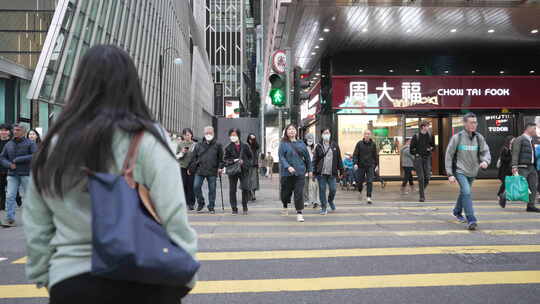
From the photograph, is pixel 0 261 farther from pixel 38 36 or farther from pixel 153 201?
pixel 38 36

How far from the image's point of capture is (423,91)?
1858cm

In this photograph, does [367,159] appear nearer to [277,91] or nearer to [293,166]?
[277,91]

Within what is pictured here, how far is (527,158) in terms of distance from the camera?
8.80m

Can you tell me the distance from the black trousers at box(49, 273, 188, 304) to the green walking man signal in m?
9.00

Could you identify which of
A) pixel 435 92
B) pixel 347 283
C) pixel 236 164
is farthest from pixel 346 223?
pixel 435 92

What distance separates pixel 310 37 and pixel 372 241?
36.8 feet

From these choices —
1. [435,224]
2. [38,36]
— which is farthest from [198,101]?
[435,224]

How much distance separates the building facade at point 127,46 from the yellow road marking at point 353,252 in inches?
114

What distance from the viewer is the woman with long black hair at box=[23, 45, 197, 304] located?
1447mm

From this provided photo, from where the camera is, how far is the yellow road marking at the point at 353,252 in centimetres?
527

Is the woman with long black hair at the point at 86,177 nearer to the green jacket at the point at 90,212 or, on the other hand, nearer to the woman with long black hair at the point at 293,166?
the green jacket at the point at 90,212

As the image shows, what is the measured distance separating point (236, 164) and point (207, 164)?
0.68m

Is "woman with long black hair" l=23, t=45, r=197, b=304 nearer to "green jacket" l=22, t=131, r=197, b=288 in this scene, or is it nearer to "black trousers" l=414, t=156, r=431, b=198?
"green jacket" l=22, t=131, r=197, b=288

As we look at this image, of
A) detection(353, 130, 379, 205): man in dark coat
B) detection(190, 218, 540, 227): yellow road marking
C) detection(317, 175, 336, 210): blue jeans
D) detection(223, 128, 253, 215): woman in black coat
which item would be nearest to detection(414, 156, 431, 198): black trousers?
detection(353, 130, 379, 205): man in dark coat
